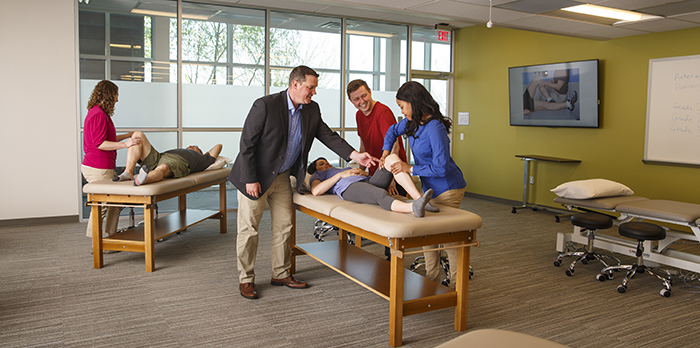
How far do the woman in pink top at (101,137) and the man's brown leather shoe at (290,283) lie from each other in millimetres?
1740

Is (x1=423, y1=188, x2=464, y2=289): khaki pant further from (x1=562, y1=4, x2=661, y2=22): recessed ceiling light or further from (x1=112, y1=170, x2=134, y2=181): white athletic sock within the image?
(x1=112, y1=170, x2=134, y2=181): white athletic sock

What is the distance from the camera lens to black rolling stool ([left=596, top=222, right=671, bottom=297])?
3.38 metres

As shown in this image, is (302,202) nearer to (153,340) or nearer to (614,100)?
(153,340)

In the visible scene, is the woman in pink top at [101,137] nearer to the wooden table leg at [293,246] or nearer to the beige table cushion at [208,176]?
the beige table cushion at [208,176]

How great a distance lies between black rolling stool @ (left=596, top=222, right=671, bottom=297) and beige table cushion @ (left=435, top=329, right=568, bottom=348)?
7.95 ft

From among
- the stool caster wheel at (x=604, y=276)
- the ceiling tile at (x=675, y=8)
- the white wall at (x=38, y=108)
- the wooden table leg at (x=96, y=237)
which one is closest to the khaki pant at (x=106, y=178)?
the wooden table leg at (x=96, y=237)

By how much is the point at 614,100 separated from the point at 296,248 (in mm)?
4187

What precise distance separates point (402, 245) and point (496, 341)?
1.14 meters

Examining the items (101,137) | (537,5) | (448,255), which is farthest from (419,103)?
(101,137)

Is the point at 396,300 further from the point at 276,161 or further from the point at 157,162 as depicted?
the point at 157,162

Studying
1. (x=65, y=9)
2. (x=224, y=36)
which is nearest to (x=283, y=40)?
(x=224, y=36)

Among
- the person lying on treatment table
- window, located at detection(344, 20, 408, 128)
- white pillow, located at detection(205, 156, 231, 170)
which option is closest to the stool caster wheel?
the person lying on treatment table

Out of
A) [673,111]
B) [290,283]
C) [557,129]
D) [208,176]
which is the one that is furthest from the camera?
[557,129]

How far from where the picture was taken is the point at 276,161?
320 centimetres
